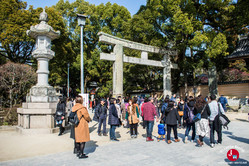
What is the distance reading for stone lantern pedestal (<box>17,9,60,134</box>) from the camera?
8508mm

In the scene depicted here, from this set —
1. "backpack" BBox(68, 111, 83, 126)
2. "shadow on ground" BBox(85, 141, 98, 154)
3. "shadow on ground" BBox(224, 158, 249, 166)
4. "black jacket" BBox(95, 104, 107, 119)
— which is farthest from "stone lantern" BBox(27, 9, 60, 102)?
"shadow on ground" BBox(224, 158, 249, 166)

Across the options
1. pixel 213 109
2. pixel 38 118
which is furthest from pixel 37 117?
pixel 213 109

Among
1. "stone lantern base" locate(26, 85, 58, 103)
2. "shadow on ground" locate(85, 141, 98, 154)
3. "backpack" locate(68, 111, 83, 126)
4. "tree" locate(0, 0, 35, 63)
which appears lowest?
"shadow on ground" locate(85, 141, 98, 154)

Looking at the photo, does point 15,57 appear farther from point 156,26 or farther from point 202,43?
point 202,43

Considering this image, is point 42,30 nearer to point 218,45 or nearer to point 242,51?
point 218,45

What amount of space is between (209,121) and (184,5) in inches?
491

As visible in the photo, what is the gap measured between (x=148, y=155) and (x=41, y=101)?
5907 millimetres

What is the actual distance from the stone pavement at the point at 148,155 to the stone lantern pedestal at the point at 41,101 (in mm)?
2930

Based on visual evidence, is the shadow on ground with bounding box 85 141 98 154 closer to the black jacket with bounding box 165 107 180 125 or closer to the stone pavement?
the stone pavement

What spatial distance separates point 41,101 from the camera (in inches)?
354

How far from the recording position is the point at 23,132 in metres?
8.36

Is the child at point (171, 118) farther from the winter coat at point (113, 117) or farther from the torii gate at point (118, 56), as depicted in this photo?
the torii gate at point (118, 56)

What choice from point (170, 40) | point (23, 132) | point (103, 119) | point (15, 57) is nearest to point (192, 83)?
point (170, 40)

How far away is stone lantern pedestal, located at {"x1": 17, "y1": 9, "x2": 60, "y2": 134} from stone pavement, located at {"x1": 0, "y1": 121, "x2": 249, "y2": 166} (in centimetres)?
293
